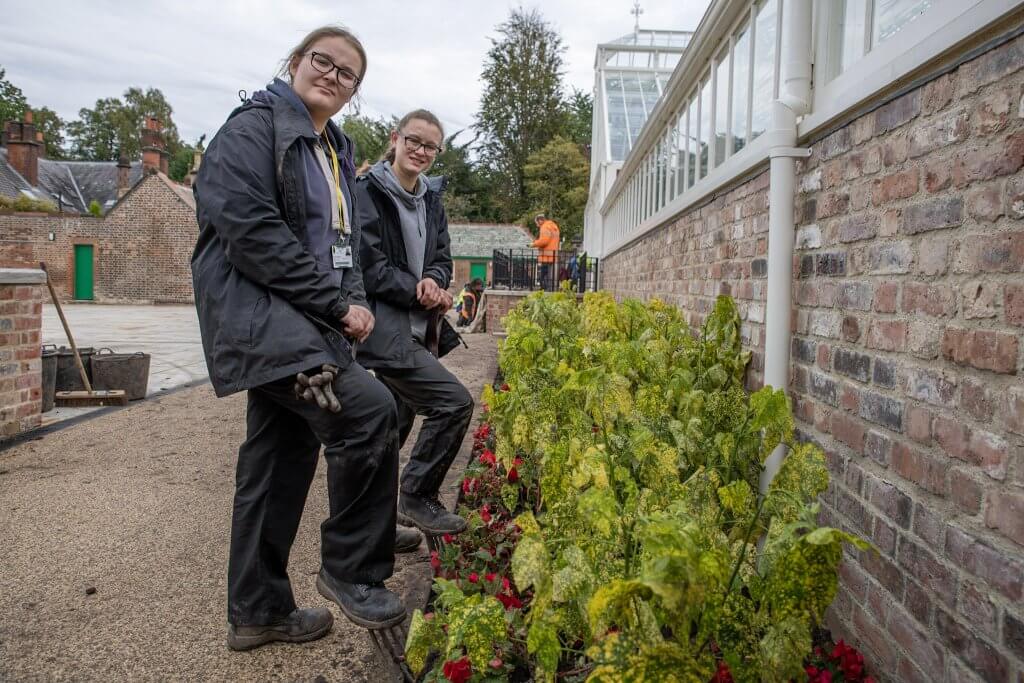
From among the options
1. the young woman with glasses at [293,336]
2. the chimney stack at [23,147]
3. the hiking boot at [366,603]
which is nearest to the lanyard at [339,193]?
the young woman with glasses at [293,336]

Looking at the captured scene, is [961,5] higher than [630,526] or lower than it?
higher

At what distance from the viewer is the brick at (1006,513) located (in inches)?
57.6

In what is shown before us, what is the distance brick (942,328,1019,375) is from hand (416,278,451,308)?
6.72ft

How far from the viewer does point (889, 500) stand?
1.99 meters

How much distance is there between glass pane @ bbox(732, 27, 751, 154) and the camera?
11.9ft

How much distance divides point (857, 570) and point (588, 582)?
1.19 m

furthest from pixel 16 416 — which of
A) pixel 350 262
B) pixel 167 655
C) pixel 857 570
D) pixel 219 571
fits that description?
pixel 857 570

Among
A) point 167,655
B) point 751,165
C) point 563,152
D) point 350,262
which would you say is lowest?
point 167,655

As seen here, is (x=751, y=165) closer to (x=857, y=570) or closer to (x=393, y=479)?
(x=857, y=570)

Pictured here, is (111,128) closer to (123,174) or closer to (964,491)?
(123,174)

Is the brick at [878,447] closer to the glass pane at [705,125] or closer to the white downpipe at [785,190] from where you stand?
the white downpipe at [785,190]

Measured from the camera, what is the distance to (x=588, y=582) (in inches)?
57.4

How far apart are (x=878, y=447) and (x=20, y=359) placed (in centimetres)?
590

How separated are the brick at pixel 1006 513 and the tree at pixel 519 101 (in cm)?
4696
